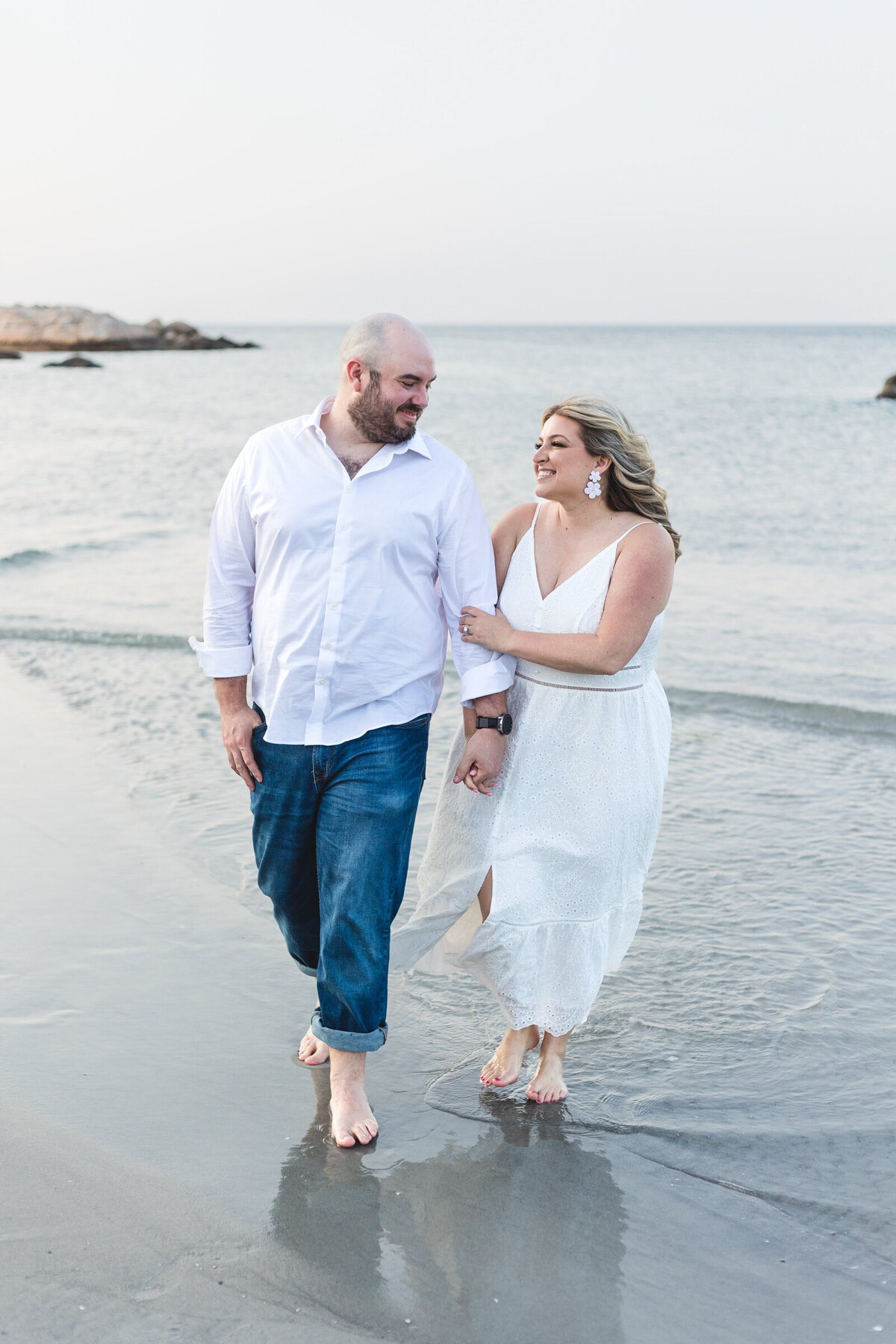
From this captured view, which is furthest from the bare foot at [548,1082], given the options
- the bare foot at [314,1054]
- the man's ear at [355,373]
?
the man's ear at [355,373]

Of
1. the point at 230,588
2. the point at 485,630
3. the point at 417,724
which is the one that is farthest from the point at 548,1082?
the point at 230,588

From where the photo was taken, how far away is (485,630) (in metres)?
3.03

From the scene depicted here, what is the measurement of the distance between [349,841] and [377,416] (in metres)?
1.05

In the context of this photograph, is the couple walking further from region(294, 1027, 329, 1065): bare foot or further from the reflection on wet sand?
the reflection on wet sand

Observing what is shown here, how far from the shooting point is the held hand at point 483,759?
3.08 meters

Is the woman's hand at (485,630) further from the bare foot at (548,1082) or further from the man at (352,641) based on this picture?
the bare foot at (548,1082)

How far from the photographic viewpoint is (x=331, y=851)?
2.96 metres

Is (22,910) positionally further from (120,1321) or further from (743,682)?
(743,682)

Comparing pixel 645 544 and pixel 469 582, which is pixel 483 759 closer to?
pixel 469 582

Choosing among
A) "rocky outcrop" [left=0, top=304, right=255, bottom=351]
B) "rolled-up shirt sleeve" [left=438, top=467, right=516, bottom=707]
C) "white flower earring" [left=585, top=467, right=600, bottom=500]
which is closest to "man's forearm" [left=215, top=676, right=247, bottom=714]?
"rolled-up shirt sleeve" [left=438, top=467, right=516, bottom=707]

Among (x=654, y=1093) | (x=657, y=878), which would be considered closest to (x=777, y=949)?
(x=657, y=878)

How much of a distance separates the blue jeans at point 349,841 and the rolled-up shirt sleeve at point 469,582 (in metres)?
0.17

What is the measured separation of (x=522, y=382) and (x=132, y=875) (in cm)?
4857

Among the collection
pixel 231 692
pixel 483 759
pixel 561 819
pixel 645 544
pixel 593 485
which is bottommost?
pixel 561 819
